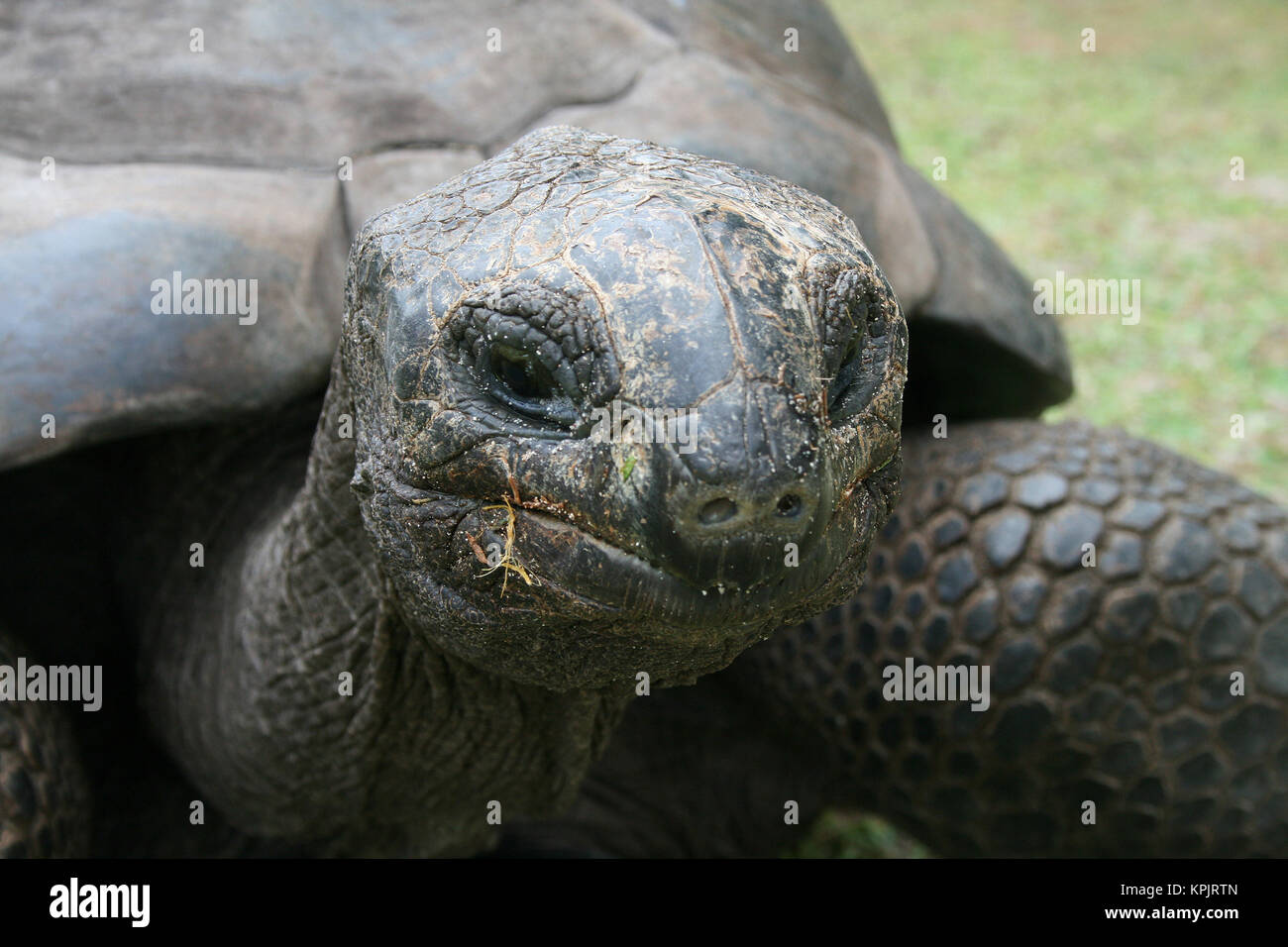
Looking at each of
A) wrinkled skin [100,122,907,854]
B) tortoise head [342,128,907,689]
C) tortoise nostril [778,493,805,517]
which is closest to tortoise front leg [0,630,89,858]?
wrinkled skin [100,122,907,854]

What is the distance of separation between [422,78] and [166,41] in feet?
1.36

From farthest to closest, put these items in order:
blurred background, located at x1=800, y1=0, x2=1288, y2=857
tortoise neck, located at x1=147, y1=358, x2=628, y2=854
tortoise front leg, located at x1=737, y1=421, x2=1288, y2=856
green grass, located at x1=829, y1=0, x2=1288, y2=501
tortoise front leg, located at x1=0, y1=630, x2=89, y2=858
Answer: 1. green grass, located at x1=829, y1=0, x2=1288, y2=501
2. blurred background, located at x1=800, y1=0, x2=1288, y2=857
3. tortoise front leg, located at x1=737, y1=421, x2=1288, y2=856
4. tortoise front leg, located at x1=0, y1=630, x2=89, y2=858
5. tortoise neck, located at x1=147, y1=358, x2=628, y2=854

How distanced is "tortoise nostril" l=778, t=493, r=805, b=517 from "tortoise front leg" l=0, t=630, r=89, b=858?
50.4 inches

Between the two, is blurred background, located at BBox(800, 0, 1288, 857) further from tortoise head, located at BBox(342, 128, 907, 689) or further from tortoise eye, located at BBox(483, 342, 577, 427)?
tortoise eye, located at BBox(483, 342, 577, 427)

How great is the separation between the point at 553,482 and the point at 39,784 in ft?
3.81

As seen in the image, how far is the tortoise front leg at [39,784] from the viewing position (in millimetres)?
1838

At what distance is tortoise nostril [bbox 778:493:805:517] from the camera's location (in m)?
1.10

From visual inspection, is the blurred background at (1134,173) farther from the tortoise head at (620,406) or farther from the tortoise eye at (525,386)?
the tortoise eye at (525,386)

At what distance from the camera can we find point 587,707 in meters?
1.68

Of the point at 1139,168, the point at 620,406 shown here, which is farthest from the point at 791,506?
the point at 1139,168

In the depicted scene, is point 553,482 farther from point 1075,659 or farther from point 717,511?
point 1075,659
